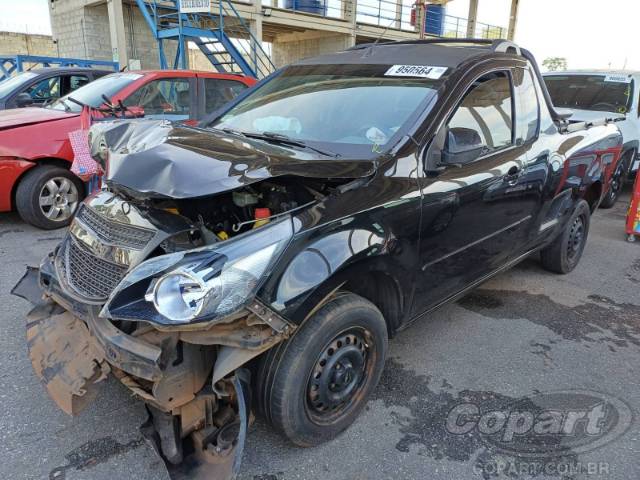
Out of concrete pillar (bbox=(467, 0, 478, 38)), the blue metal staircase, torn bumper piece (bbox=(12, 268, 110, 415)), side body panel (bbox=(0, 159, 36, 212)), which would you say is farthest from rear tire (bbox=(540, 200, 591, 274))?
concrete pillar (bbox=(467, 0, 478, 38))

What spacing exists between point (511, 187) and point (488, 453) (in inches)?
65.9

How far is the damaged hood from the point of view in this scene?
77.8 inches

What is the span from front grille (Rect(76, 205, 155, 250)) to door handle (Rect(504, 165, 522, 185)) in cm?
222

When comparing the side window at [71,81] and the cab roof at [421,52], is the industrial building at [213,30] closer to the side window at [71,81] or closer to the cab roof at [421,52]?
the side window at [71,81]

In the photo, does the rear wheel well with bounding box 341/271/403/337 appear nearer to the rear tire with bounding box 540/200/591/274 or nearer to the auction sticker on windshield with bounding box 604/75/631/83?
the rear tire with bounding box 540/200/591/274

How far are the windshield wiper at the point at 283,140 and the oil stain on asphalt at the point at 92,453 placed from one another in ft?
5.52

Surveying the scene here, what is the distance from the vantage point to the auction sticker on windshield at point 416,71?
2.87 meters

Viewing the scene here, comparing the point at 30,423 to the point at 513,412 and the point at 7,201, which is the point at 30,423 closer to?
the point at 513,412

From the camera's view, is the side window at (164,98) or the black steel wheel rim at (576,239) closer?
the black steel wheel rim at (576,239)

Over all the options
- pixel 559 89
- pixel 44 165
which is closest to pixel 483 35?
pixel 559 89

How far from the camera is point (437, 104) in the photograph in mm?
2664

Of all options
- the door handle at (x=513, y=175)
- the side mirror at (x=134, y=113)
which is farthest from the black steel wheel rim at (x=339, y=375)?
the side mirror at (x=134, y=113)

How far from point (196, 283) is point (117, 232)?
2.36 ft

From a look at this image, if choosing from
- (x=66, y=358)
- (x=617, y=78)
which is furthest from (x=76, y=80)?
(x=617, y=78)
